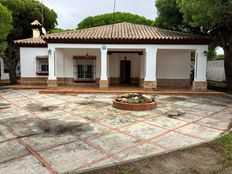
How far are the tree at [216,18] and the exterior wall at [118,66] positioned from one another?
187 inches

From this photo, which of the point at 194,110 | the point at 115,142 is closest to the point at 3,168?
the point at 115,142

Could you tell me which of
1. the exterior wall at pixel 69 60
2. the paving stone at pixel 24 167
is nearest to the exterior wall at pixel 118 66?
the exterior wall at pixel 69 60

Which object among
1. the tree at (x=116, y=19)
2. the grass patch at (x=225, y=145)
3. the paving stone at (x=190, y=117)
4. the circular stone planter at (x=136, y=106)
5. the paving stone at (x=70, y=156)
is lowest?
the paving stone at (x=70, y=156)

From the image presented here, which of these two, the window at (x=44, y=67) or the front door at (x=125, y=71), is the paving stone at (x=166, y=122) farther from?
the window at (x=44, y=67)

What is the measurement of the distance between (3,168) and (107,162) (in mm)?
1831

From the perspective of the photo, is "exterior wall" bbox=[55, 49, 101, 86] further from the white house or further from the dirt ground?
the dirt ground

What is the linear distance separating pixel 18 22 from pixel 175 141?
1777 cm

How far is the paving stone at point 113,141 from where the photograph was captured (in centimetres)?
482

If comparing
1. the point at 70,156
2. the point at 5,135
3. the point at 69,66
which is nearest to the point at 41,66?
the point at 69,66

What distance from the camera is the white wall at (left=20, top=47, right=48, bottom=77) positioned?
53.6 ft

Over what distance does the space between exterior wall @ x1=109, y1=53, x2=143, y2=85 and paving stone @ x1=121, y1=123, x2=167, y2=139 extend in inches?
401

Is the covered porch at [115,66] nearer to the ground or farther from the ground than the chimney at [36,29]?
nearer to the ground

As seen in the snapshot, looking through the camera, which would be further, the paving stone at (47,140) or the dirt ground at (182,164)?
the paving stone at (47,140)

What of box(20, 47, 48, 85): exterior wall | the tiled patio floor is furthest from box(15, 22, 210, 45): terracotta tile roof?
the tiled patio floor
